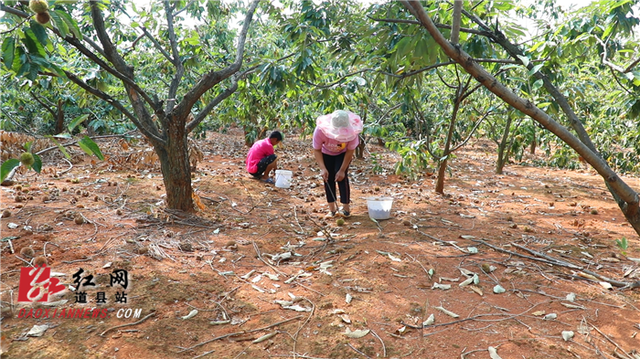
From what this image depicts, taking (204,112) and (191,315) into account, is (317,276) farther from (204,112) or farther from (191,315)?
(204,112)

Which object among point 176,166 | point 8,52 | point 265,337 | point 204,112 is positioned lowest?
point 265,337

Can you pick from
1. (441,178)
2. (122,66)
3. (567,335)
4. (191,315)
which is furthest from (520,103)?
(441,178)

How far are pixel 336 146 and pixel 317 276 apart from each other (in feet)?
5.47

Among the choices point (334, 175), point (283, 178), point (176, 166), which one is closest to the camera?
point (176, 166)

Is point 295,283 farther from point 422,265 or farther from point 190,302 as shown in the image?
point 422,265

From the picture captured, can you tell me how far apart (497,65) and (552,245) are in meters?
1.69

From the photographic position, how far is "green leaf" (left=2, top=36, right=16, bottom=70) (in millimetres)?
1624

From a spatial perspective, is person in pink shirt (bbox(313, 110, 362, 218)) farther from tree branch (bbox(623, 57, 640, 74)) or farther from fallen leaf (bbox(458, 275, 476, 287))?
tree branch (bbox(623, 57, 640, 74))

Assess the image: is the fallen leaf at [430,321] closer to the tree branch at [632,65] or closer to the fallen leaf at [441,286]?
the fallen leaf at [441,286]

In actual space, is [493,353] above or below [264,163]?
below

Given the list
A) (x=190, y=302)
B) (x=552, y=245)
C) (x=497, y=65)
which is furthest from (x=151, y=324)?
(x=497, y=65)

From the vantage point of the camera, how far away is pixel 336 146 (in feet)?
13.3

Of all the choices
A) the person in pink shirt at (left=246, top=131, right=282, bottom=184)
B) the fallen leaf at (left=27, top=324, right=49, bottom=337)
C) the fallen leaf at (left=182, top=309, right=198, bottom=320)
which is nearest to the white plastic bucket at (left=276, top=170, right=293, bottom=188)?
the person in pink shirt at (left=246, top=131, right=282, bottom=184)

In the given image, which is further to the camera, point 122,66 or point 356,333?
point 122,66
